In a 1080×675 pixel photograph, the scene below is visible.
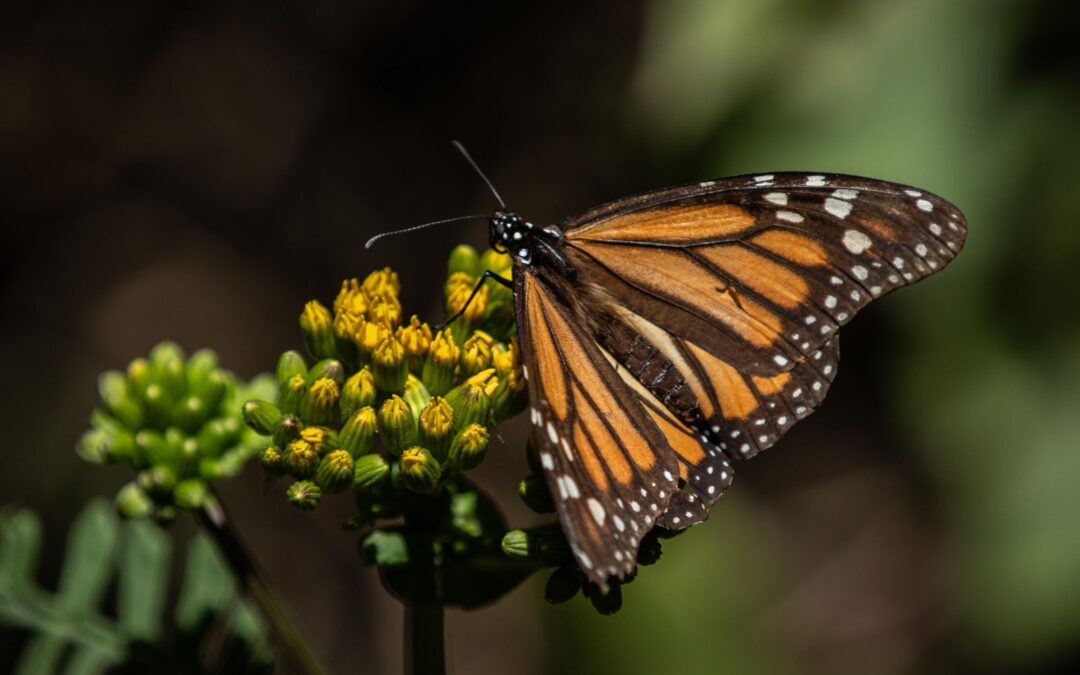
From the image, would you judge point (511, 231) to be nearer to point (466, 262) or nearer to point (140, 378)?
point (466, 262)

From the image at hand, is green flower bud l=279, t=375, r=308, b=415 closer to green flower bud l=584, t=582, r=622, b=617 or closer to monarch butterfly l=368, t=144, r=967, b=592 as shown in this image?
monarch butterfly l=368, t=144, r=967, b=592

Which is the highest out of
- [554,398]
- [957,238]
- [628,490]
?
[957,238]

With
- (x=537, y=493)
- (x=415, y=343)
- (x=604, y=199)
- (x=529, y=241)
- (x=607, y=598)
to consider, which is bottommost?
(x=607, y=598)

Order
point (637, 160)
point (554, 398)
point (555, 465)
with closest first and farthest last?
point (555, 465)
point (554, 398)
point (637, 160)

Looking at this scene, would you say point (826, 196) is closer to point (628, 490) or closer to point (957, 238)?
point (957, 238)

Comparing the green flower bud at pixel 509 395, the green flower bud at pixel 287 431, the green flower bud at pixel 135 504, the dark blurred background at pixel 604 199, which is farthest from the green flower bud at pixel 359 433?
the dark blurred background at pixel 604 199

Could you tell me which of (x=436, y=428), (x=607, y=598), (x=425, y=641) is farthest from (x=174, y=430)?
(x=607, y=598)

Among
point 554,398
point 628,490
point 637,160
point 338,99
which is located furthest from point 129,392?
point 338,99
